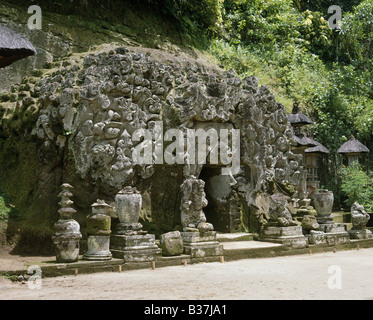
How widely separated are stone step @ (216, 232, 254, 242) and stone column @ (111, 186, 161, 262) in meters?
2.68

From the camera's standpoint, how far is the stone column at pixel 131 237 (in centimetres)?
894

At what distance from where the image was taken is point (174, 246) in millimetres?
9508

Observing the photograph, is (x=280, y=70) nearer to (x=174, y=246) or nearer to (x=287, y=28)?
(x=287, y=28)

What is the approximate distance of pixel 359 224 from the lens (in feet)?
43.5

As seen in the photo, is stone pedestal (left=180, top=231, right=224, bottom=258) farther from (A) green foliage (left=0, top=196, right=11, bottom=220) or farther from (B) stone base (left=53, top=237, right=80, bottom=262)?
(A) green foliage (left=0, top=196, right=11, bottom=220)

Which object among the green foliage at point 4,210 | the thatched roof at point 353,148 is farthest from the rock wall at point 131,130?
the thatched roof at point 353,148

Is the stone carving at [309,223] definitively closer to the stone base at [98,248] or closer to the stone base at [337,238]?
the stone base at [337,238]

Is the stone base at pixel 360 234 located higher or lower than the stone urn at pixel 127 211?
lower

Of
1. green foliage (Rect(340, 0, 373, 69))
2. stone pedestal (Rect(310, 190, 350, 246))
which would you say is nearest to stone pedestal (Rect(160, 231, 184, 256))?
stone pedestal (Rect(310, 190, 350, 246))

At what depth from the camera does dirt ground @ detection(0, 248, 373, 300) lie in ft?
20.9

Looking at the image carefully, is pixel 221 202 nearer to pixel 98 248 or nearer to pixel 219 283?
pixel 98 248

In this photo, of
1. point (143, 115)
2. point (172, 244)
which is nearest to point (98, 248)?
point (172, 244)

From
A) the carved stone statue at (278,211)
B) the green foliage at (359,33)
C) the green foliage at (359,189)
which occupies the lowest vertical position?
the carved stone statue at (278,211)

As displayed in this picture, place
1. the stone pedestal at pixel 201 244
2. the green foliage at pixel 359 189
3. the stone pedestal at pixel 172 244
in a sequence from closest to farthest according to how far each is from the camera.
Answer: the stone pedestal at pixel 172 244 < the stone pedestal at pixel 201 244 < the green foliage at pixel 359 189
